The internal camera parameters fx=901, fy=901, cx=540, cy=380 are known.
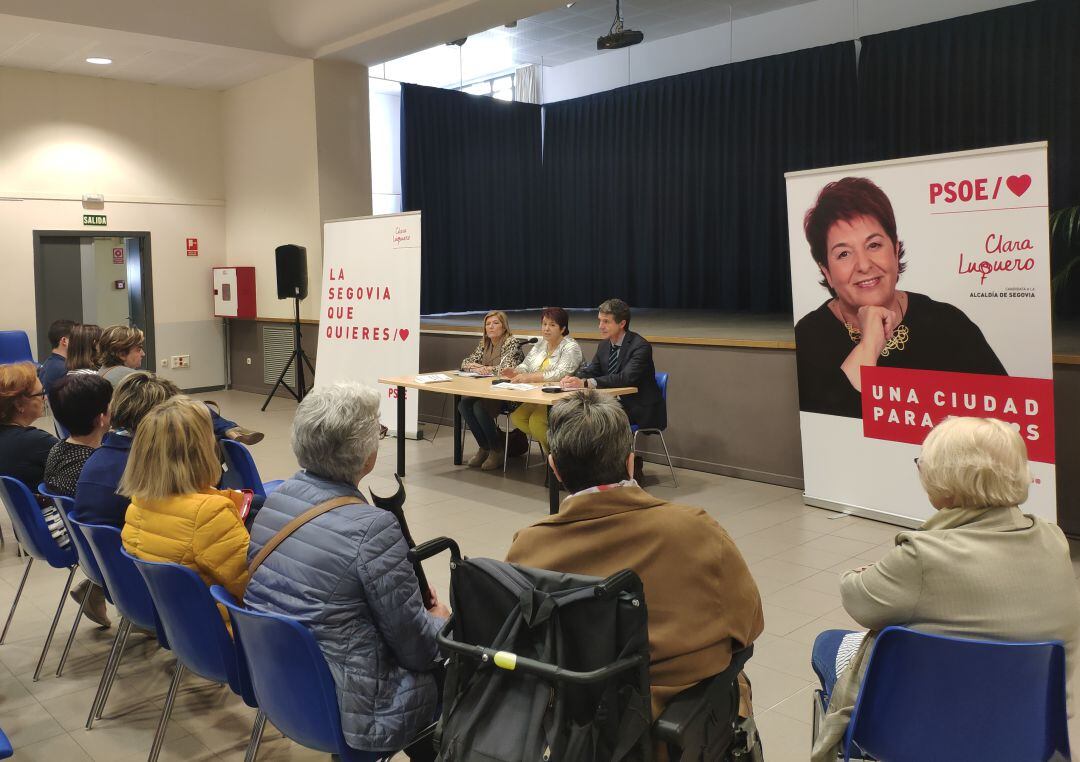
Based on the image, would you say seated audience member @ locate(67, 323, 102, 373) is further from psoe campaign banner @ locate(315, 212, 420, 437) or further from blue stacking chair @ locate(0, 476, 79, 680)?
psoe campaign banner @ locate(315, 212, 420, 437)

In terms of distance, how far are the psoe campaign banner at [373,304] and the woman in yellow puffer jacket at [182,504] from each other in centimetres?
434

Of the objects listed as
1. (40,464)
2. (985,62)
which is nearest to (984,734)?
(40,464)

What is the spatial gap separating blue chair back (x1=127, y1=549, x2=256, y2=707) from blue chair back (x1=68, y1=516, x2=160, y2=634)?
0.18 m

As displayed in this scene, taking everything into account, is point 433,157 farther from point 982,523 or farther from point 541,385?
point 982,523

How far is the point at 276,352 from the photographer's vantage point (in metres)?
9.60

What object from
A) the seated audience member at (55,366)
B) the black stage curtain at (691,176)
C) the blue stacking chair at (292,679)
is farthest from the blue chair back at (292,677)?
the black stage curtain at (691,176)

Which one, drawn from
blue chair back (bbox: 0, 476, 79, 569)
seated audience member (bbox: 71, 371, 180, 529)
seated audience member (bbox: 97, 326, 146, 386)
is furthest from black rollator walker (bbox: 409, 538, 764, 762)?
seated audience member (bbox: 97, 326, 146, 386)

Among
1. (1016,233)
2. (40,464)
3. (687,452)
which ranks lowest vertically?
(687,452)

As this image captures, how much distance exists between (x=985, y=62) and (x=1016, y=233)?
623 centimetres

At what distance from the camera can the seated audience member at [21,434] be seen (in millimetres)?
3381

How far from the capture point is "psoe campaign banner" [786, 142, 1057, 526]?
155 inches

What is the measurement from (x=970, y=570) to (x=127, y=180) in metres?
9.50

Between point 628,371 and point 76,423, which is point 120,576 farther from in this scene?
point 628,371

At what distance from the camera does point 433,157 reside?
11.9m
